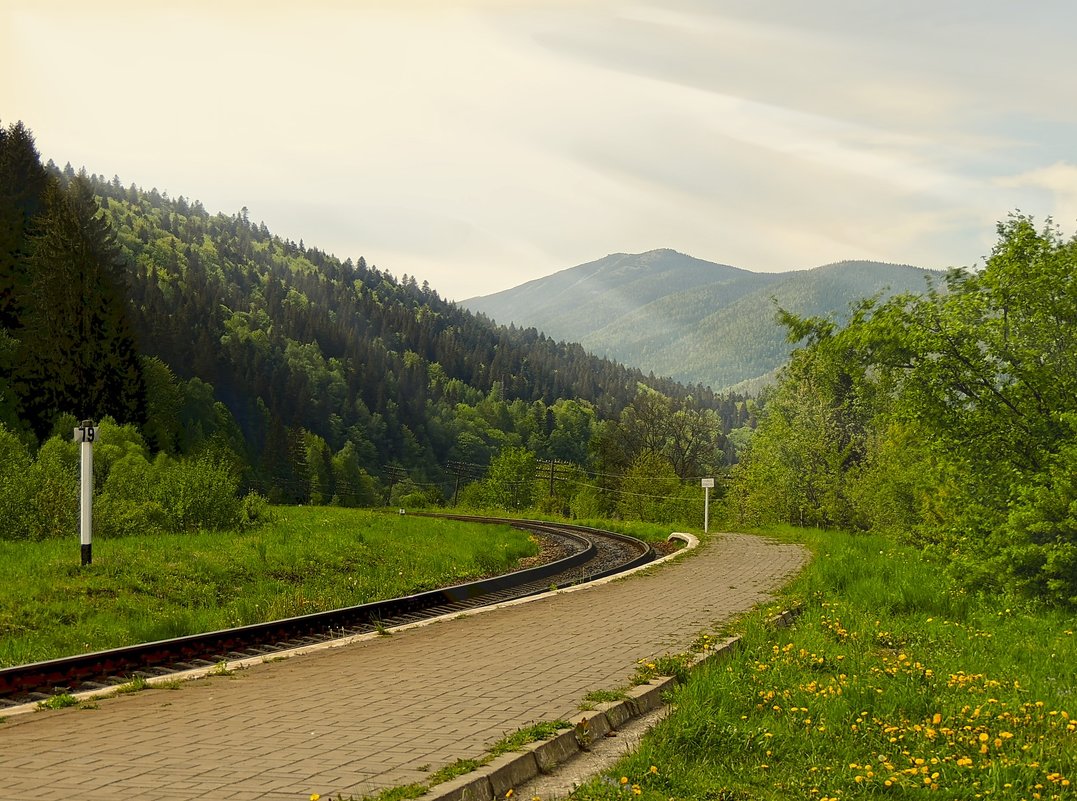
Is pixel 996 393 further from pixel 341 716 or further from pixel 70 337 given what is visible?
pixel 70 337

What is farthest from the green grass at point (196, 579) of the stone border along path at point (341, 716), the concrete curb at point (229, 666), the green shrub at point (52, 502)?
the stone border along path at point (341, 716)

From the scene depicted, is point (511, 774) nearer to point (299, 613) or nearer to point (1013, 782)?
point (1013, 782)

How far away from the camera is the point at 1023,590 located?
14.4 m

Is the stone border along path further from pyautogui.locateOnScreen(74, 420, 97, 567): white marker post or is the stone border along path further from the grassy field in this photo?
pyautogui.locateOnScreen(74, 420, 97, 567): white marker post

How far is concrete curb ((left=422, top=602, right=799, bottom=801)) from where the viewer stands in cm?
592

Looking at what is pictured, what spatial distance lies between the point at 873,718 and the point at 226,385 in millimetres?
118585

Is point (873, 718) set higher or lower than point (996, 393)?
lower

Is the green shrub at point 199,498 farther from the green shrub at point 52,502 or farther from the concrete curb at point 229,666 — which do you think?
the concrete curb at point 229,666

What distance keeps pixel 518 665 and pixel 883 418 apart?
33.9 feet

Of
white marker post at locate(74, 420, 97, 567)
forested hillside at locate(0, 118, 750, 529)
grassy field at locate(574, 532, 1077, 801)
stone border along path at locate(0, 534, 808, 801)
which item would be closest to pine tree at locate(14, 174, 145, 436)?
forested hillside at locate(0, 118, 750, 529)

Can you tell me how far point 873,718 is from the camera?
821cm

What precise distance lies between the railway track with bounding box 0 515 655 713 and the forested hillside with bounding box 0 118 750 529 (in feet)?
38.7

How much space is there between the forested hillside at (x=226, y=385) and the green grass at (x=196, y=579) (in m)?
7.19

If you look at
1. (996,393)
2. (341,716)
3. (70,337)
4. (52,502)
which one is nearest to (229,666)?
(341,716)
